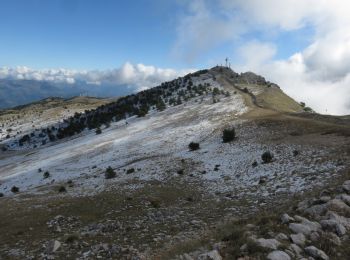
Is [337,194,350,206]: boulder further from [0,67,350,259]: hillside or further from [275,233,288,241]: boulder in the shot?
[275,233,288,241]: boulder

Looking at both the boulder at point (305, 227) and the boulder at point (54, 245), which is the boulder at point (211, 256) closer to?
the boulder at point (305, 227)

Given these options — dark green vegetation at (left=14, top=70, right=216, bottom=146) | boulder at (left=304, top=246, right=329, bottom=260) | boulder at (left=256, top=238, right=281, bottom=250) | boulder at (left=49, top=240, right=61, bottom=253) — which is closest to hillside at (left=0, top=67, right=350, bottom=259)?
boulder at (left=49, top=240, right=61, bottom=253)

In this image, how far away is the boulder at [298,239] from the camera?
1344 cm

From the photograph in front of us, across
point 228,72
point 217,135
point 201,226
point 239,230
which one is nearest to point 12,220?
point 201,226

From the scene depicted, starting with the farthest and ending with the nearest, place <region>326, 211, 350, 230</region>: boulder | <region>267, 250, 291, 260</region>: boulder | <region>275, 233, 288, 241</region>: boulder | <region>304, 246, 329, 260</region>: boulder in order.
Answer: <region>326, 211, 350, 230</region>: boulder, <region>275, 233, 288, 241</region>: boulder, <region>304, 246, 329, 260</region>: boulder, <region>267, 250, 291, 260</region>: boulder

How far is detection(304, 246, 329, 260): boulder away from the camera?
12508mm

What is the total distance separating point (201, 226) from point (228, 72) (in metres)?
146

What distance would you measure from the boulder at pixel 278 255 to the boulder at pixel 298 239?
1.17 meters

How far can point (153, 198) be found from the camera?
88.4ft

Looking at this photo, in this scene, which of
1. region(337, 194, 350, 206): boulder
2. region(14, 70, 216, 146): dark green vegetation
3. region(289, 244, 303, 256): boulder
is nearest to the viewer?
region(289, 244, 303, 256): boulder

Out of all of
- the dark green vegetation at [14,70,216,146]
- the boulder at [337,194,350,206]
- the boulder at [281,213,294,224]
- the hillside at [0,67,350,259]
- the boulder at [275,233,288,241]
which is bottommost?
the hillside at [0,67,350,259]

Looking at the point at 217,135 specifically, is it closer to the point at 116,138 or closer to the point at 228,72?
the point at 116,138

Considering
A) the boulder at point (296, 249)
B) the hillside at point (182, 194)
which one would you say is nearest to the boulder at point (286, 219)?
the hillside at point (182, 194)

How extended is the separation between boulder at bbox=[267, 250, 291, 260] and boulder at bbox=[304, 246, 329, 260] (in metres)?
0.94
